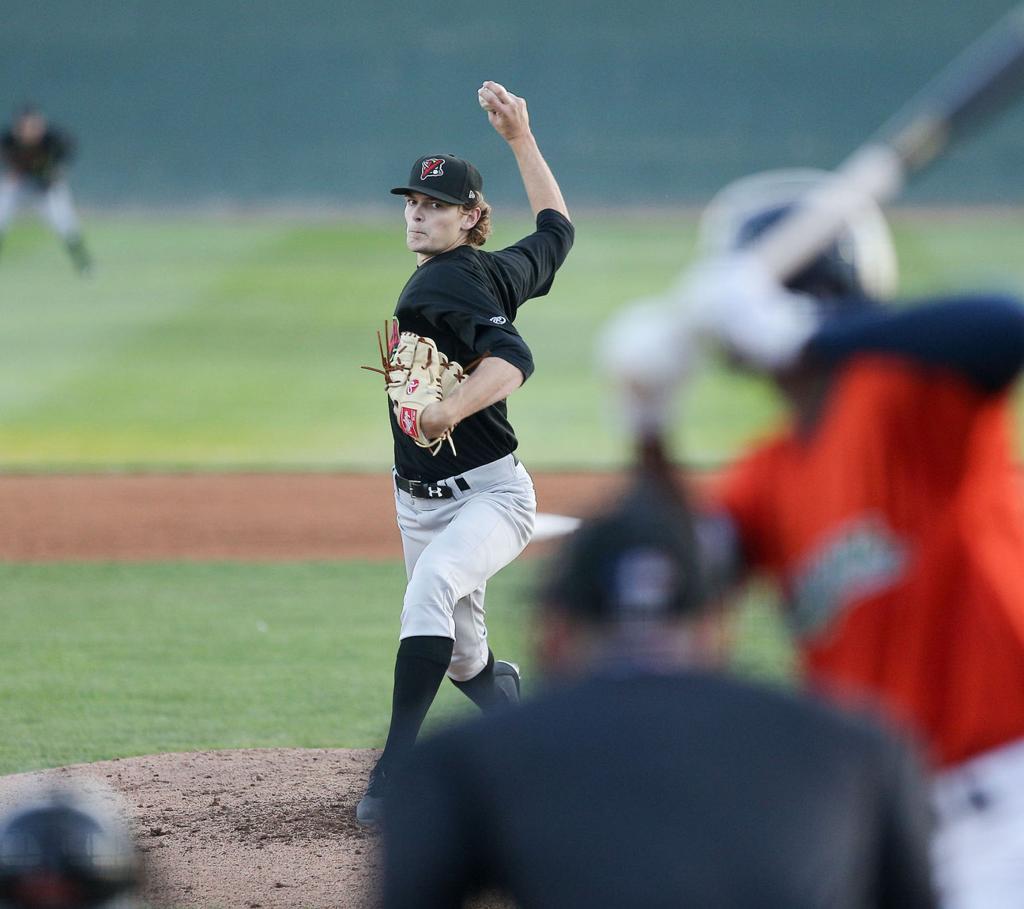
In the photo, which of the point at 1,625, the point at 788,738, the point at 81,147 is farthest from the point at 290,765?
the point at 81,147

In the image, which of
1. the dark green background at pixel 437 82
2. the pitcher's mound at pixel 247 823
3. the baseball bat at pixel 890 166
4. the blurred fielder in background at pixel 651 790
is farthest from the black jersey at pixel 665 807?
the dark green background at pixel 437 82

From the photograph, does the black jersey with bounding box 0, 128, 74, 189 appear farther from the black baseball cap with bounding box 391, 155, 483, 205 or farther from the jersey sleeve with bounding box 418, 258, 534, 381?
the jersey sleeve with bounding box 418, 258, 534, 381

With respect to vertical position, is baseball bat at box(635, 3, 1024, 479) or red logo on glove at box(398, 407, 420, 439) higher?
baseball bat at box(635, 3, 1024, 479)

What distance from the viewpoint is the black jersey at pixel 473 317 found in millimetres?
5027

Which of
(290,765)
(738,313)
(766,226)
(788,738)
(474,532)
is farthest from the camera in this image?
(290,765)

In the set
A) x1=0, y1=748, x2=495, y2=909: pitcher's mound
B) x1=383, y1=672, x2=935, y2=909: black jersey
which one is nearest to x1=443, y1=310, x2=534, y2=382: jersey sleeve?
x1=0, y1=748, x2=495, y2=909: pitcher's mound

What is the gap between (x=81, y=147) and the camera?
31859 millimetres

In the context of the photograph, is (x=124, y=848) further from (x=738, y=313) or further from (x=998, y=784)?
(x=998, y=784)

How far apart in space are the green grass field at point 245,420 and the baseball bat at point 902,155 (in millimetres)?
280

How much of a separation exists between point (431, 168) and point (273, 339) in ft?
43.8

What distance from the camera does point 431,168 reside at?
5215mm

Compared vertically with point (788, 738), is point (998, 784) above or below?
below

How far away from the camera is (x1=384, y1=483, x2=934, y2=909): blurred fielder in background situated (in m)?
1.61

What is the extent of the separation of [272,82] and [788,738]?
1270 inches
